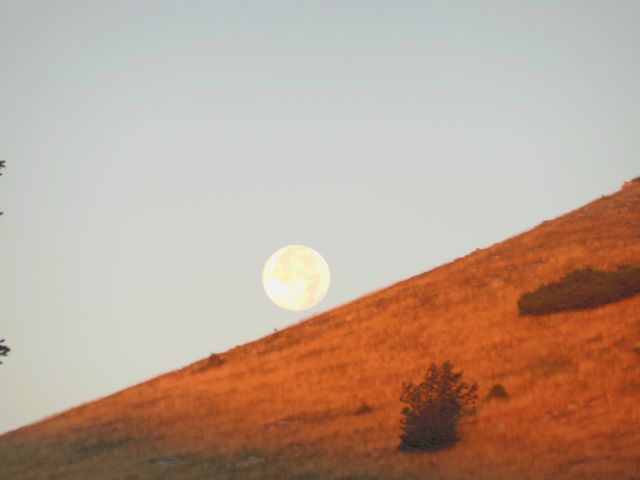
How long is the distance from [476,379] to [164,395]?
1925 centimetres

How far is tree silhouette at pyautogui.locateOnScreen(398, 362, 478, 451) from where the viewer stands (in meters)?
23.1

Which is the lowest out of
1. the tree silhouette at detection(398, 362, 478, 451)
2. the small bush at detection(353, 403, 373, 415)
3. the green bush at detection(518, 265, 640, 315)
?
the tree silhouette at detection(398, 362, 478, 451)

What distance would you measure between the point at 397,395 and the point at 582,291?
9785 millimetres

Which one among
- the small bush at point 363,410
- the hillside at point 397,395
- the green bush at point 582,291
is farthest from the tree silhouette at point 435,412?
the green bush at point 582,291

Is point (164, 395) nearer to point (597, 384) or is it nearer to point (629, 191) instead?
point (597, 384)

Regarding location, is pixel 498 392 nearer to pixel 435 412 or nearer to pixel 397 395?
pixel 435 412

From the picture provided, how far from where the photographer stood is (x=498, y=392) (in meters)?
26.1

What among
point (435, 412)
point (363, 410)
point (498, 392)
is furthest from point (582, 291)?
point (435, 412)

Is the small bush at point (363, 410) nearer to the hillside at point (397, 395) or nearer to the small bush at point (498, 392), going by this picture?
the hillside at point (397, 395)

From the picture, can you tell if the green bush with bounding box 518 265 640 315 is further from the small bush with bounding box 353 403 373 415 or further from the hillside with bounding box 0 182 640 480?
the small bush with bounding box 353 403 373 415

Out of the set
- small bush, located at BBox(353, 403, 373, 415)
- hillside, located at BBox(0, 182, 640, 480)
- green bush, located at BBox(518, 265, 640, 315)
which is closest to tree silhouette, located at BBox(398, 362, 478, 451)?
hillside, located at BBox(0, 182, 640, 480)

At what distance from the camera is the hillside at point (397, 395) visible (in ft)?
71.4

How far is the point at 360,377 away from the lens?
33.1m

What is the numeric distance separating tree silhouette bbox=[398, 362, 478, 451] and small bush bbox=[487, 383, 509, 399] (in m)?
0.59
